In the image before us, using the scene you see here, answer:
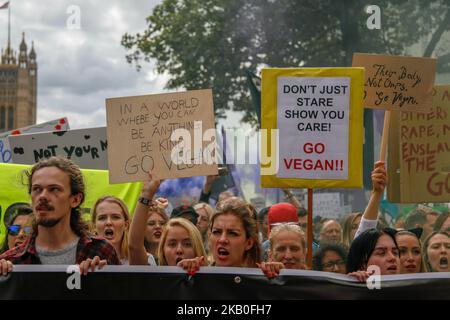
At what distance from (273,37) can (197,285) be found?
71.5 feet

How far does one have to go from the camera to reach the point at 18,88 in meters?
119

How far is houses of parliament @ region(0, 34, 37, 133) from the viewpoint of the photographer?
380 ft

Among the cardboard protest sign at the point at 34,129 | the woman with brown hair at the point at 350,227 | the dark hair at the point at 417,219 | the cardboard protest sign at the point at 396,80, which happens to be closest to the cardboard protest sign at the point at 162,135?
the cardboard protest sign at the point at 396,80

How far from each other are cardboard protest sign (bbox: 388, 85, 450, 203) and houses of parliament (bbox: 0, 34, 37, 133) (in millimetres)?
111656

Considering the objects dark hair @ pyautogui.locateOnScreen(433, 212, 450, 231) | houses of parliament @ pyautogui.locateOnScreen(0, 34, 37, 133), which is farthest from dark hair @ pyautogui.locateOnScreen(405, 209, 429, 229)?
houses of parliament @ pyautogui.locateOnScreen(0, 34, 37, 133)

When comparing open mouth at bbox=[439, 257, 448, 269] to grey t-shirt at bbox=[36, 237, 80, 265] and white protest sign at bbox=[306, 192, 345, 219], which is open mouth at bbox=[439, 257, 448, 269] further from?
white protest sign at bbox=[306, 192, 345, 219]

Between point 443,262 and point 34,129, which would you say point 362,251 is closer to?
point 443,262

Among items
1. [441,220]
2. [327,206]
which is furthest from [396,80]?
[327,206]

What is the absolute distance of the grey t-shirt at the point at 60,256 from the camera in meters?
3.90

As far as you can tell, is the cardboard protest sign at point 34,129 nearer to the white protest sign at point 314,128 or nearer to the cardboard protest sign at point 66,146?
the cardboard protest sign at point 66,146

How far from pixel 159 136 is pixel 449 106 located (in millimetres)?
2031

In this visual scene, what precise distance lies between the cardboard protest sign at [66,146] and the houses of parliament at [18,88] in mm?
108976

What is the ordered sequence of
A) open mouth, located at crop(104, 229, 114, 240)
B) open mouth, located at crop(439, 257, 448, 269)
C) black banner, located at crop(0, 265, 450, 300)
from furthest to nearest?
open mouth, located at crop(439, 257, 448, 269), open mouth, located at crop(104, 229, 114, 240), black banner, located at crop(0, 265, 450, 300)

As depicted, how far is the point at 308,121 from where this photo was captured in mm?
5051
